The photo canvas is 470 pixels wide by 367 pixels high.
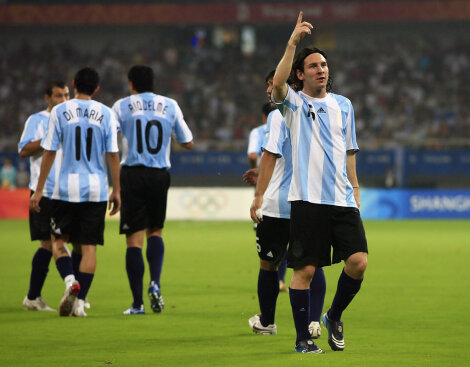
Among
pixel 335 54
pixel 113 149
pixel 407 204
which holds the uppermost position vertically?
pixel 335 54

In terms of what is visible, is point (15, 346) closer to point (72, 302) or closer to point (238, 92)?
point (72, 302)

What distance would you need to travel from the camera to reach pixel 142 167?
8.91 meters

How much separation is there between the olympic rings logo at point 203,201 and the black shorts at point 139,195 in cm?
1687

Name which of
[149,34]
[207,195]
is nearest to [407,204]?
[207,195]

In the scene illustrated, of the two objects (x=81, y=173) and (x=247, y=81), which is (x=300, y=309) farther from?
(x=247, y=81)

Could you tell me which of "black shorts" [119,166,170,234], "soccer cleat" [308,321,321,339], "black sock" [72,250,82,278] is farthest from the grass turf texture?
"black shorts" [119,166,170,234]

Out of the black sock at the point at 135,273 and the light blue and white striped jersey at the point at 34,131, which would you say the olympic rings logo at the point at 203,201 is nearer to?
the light blue and white striped jersey at the point at 34,131

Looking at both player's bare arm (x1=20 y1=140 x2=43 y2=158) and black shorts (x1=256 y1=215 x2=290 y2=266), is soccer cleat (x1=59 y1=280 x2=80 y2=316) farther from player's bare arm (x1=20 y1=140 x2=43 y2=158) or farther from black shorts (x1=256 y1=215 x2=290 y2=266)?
black shorts (x1=256 y1=215 x2=290 y2=266)

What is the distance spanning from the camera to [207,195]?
26172 mm

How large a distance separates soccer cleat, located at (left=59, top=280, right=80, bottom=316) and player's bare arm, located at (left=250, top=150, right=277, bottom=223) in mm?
2031

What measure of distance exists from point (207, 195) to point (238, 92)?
11.1 meters

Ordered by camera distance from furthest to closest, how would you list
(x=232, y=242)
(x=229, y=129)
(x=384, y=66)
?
(x=384, y=66) → (x=229, y=129) → (x=232, y=242)

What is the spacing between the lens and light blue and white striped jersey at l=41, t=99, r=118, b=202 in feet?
28.1

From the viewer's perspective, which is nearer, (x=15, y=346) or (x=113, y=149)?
(x=15, y=346)
